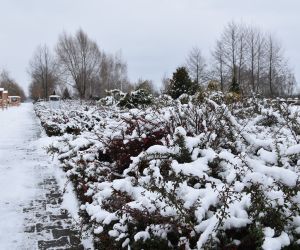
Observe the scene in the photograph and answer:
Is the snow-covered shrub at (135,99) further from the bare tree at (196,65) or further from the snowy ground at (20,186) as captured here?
the bare tree at (196,65)

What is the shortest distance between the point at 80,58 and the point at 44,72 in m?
7.47

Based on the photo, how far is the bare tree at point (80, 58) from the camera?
4747 cm

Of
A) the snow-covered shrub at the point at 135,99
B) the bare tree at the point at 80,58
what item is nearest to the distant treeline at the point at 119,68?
the bare tree at the point at 80,58

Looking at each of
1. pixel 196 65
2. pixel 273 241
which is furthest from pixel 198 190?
pixel 196 65

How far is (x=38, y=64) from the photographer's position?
5269 centimetres

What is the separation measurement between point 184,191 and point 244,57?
35260 millimetres

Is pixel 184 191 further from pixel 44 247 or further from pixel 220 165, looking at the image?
pixel 44 247

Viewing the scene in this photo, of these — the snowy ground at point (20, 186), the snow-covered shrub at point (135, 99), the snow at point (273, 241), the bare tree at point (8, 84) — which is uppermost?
the bare tree at point (8, 84)

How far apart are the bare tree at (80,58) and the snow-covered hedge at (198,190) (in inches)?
1759

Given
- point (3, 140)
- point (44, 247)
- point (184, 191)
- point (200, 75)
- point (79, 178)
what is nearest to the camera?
point (184, 191)

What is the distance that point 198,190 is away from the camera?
273 cm

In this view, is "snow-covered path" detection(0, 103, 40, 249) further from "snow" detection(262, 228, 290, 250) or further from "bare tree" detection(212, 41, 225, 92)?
"bare tree" detection(212, 41, 225, 92)

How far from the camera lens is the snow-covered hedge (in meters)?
2.44

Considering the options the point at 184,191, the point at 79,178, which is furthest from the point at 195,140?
the point at 79,178
